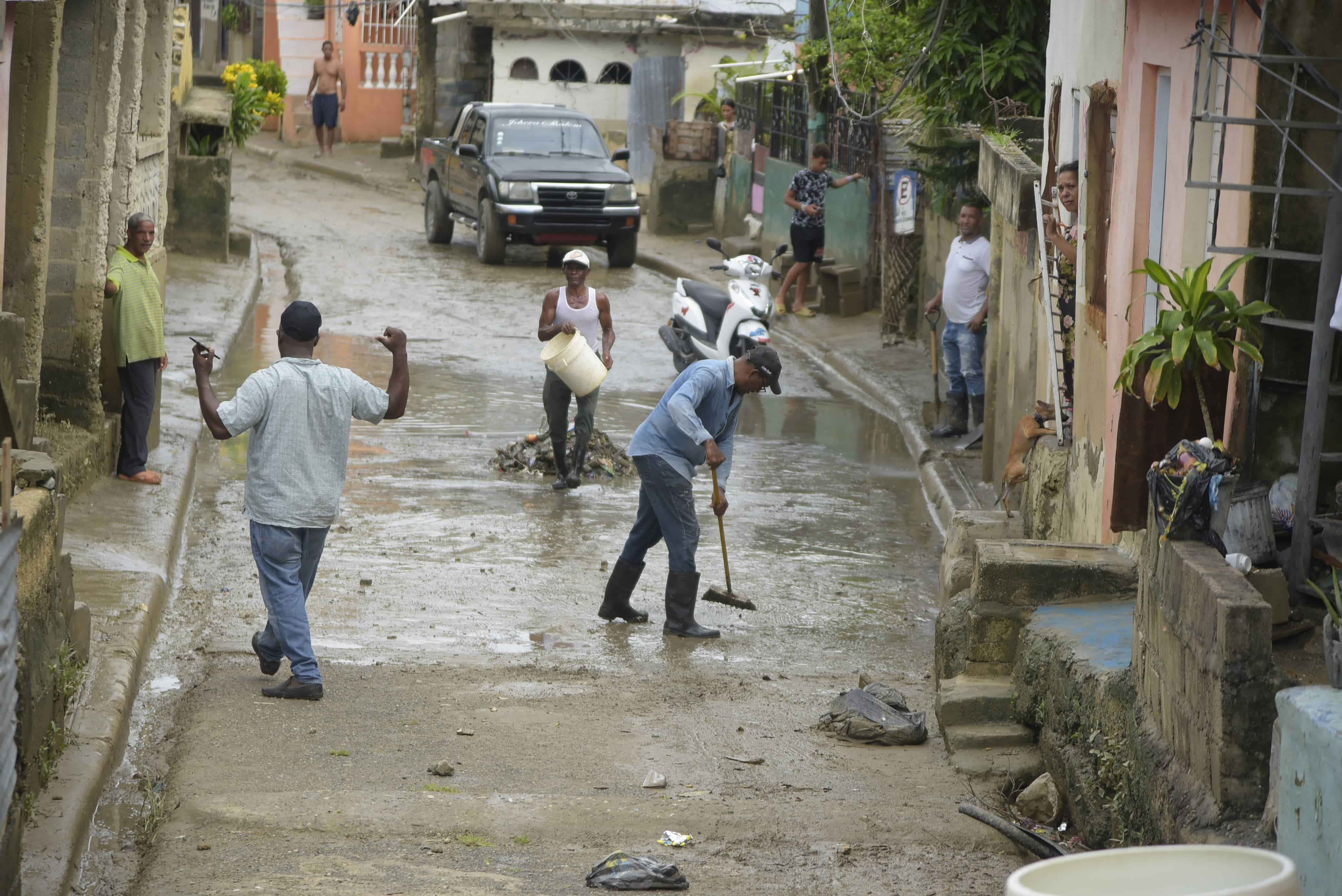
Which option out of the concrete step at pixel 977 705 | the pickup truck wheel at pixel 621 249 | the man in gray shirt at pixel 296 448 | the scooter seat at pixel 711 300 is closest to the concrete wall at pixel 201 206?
the pickup truck wheel at pixel 621 249

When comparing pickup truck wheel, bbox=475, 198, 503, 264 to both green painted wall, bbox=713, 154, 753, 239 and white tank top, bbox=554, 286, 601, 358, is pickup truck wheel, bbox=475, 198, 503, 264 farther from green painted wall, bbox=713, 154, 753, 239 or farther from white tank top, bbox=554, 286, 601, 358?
white tank top, bbox=554, 286, 601, 358

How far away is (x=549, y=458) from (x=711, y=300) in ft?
12.2

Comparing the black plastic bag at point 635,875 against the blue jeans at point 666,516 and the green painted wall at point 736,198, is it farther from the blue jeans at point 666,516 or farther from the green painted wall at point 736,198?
the green painted wall at point 736,198

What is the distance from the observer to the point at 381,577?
920 cm

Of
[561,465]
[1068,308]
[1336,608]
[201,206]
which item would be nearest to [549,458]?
[561,465]

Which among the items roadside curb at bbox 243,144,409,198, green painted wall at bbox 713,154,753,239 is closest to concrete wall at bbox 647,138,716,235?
green painted wall at bbox 713,154,753,239

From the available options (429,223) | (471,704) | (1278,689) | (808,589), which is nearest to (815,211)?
(429,223)

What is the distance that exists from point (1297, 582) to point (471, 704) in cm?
328

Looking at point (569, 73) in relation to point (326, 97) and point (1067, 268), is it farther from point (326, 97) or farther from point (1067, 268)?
point (1067, 268)

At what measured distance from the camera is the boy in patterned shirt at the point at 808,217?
18703 millimetres

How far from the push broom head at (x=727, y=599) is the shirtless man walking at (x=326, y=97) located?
26.2 meters

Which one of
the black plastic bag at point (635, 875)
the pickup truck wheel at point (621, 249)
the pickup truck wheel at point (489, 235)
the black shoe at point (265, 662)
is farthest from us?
the pickup truck wheel at point (621, 249)

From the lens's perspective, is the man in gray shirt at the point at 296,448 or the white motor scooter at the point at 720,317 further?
the white motor scooter at the point at 720,317

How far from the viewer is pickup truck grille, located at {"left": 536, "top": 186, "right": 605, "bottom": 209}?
21938 mm
